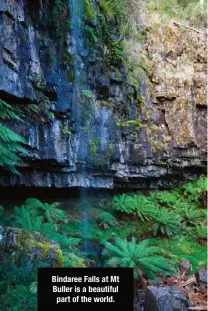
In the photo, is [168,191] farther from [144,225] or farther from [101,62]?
[101,62]

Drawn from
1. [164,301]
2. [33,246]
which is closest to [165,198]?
[164,301]

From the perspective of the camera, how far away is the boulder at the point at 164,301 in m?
3.82

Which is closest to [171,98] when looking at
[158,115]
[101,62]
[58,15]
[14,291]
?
[158,115]

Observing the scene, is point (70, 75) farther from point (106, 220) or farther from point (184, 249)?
point (184, 249)

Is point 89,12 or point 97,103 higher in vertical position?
point 89,12

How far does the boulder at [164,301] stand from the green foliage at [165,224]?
3746 millimetres

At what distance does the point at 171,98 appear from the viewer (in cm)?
934

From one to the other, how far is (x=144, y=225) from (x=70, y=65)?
16.0 ft

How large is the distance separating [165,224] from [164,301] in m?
4.21

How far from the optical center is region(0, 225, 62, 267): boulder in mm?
3029

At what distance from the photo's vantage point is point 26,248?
3.09m

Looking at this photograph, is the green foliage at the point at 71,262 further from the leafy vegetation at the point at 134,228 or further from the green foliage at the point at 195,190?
the green foliage at the point at 195,190

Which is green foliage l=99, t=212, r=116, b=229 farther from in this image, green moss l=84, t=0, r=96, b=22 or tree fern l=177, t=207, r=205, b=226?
green moss l=84, t=0, r=96, b=22

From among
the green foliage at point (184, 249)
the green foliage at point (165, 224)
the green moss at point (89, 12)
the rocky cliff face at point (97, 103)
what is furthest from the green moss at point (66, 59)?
the green foliage at point (184, 249)
